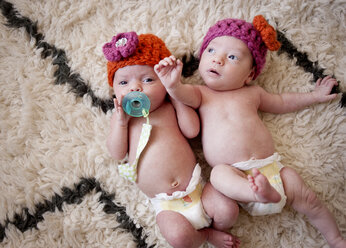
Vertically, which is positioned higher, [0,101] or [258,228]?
[0,101]

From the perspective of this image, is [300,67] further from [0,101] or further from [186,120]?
[0,101]

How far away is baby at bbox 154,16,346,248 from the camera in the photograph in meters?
1.21

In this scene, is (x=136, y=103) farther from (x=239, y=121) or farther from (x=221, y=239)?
(x=221, y=239)

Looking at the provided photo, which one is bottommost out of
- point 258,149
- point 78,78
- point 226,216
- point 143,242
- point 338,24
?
point 143,242

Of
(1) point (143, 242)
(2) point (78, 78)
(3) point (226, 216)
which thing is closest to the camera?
(3) point (226, 216)

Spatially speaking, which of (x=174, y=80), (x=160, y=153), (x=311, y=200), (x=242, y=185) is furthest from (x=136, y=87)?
(x=311, y=200)

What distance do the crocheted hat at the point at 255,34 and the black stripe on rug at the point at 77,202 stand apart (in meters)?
0.80

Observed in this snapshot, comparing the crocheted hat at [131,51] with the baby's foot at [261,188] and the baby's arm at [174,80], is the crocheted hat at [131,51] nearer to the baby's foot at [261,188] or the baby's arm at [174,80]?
the baby's arm at [174,80]

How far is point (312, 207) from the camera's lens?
1222 millimetres

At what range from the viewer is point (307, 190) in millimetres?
1225

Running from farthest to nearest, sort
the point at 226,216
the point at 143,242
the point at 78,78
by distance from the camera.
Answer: the point at 78,78
the point at 143,242
the point at 226,216

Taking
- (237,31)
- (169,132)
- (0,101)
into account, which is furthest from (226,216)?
(0,101)

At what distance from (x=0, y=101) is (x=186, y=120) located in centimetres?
87

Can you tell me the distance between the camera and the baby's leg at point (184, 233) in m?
1.13
